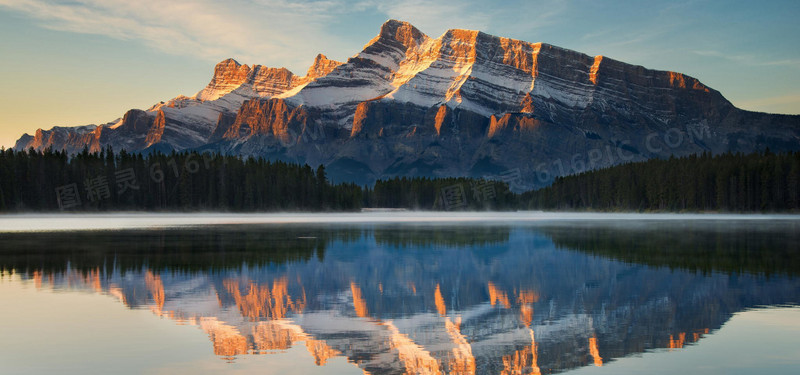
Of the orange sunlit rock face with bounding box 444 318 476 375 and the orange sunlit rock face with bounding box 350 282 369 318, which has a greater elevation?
the orange sunlit rock face with bounding box 350 282 369 318

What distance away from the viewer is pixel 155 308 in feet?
72.5

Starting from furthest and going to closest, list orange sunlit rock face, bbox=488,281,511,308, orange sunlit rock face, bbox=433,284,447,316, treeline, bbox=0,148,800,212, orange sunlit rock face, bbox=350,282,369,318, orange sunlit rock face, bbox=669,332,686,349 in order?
treeline, bbox=0,148,800,212 < orange sunlit rock face, bbox=488,281,511,308 < orange sunlit rock face, bbox=433,284,447,316 < orange sunlit rock face, bbox=350,282,369,318 < orange sunlit rock face, bbox=669,332,686,349

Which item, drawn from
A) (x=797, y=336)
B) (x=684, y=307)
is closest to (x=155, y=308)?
(x=684, y=307)

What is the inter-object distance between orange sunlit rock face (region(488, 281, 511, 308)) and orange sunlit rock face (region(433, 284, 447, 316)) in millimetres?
1746

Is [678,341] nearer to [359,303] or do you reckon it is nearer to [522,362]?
[522,362]

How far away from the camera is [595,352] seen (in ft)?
51.9

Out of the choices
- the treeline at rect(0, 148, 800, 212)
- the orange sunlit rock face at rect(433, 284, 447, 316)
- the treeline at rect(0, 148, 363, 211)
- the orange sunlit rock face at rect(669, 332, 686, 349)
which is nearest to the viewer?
the orange sunlit rock face at rect(669, 332, 686, 349)

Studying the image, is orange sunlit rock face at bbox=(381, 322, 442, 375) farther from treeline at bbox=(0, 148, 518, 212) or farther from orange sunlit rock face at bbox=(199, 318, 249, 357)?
treeline at bbox=(0, 148, 518, 212)

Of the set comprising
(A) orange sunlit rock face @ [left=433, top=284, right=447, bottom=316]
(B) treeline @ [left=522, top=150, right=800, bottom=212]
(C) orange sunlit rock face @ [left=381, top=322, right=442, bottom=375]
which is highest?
(B) treeline @ [left=522, top=150, right=800, bottom=212]

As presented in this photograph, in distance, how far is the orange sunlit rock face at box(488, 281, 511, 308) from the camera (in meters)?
22.9

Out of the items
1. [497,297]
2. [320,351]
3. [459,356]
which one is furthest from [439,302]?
[320,351]

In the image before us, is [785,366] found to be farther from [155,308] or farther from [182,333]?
[155,308]

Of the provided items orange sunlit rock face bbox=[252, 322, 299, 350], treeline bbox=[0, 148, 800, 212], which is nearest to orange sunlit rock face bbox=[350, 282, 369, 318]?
orange sunlit rock face bbox=[252, 322, 299, 350]

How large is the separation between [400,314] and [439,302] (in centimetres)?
269
